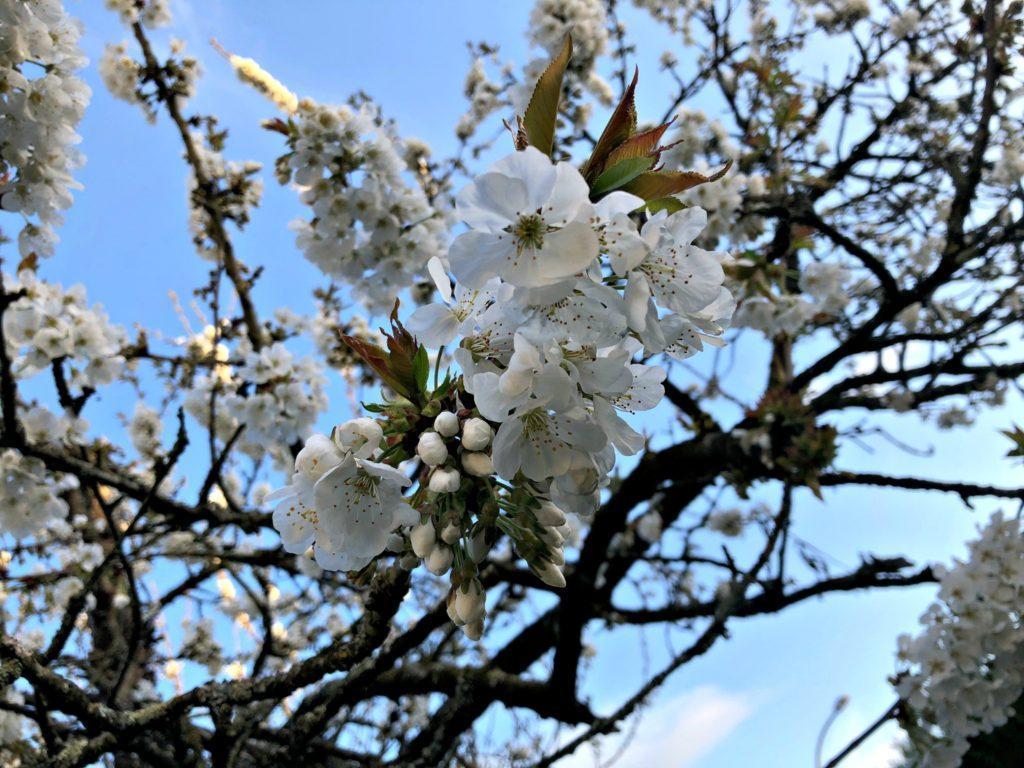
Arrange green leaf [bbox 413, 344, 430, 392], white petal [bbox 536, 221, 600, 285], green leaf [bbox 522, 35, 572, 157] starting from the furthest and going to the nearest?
green leaf [bbox 413, 344, 430, 392] → green leaf [bbox 522, 35, 572, 157] → white petal [bbox 536, 221, 600, 285]

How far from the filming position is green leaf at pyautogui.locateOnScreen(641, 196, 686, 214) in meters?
0.97

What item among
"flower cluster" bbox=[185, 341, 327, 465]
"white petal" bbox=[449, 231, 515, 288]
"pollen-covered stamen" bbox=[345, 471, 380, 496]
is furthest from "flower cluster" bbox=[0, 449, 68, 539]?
"white petal" bbox=[449, 231, 515, 288]

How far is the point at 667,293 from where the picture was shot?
969 mm

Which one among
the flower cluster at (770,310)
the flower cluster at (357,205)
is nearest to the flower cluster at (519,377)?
the flower cluster at (357,205)

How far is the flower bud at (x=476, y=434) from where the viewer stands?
35.4 inches

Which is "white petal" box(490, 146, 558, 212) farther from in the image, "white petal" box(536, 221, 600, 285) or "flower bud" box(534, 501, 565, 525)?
"flower bud" box(534, 501, 565, 525)

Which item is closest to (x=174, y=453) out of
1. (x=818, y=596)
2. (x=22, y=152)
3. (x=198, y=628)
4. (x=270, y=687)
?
(x=22, y=152)

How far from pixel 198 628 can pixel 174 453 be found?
3.95 metres

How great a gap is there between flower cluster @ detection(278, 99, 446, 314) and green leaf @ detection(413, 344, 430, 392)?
8.13 feet

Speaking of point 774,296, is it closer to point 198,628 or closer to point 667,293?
point 667,293

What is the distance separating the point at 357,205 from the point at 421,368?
8.37ft

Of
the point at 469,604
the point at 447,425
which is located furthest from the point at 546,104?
the point at 469,604

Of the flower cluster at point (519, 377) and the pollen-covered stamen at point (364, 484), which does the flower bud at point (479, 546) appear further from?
the pollen-covered stamen at point (364, 484)

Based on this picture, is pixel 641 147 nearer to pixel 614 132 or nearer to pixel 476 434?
pixel 614 132
